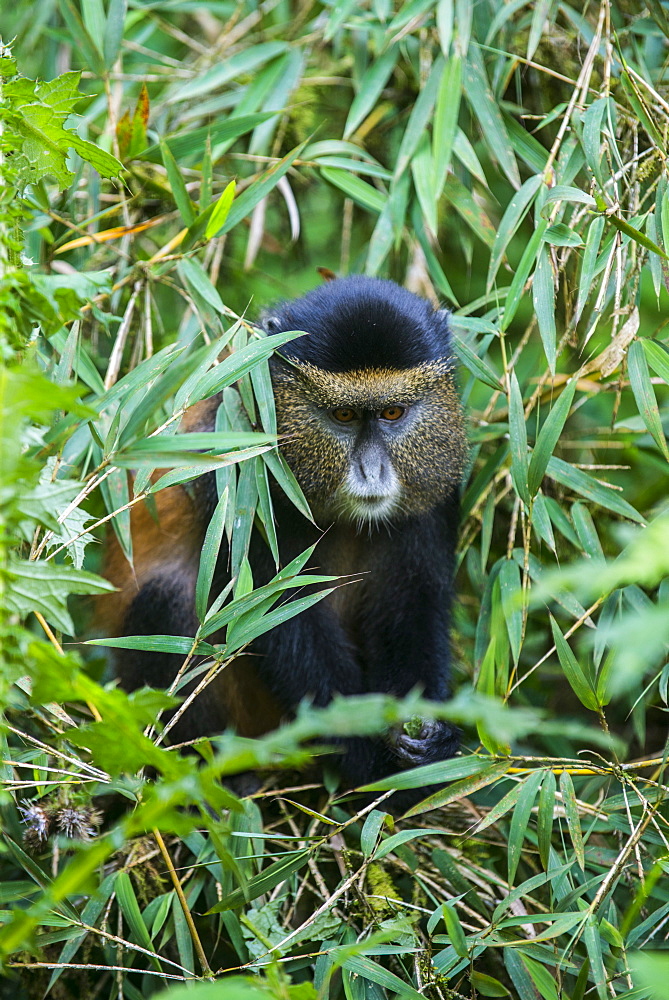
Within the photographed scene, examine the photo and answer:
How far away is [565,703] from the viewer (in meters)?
3.72

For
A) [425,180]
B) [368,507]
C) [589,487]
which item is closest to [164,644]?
[368,507]

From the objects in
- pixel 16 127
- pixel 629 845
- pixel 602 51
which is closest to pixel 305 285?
pixel 602 51

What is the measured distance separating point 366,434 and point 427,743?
94 centimetres

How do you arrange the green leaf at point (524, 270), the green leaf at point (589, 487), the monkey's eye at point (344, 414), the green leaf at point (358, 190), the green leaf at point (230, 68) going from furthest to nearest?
the green leaf at point (230, 68) → the green leaf at point (358, 190) → the green leaf at point (589, 487) → the monkey's eye at point (344, 414) → the green leaf at point (524, 270)

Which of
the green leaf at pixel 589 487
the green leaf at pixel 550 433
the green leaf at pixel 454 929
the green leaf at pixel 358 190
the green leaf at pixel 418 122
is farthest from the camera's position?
the green leaf at pixel 358 190

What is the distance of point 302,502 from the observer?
2500 mm

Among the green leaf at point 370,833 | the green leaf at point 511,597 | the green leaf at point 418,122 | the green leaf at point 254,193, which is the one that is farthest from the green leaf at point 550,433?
the green leaf at point 418,122

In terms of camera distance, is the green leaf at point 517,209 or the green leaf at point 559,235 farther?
the green leaf at point 517,209

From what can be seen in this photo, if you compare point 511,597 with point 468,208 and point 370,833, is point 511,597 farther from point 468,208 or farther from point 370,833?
point 468,208

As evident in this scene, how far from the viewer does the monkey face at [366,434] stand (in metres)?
2.65

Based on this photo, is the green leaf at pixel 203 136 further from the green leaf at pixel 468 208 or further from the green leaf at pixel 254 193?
the green leaf at pixel 468 208

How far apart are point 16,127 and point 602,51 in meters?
2.21

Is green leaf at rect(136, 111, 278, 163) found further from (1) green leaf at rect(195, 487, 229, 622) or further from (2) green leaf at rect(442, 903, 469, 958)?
(2) green leaf at rect(442, 903, 469, 958)

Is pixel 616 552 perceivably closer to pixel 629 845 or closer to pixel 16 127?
pixel 629 845
